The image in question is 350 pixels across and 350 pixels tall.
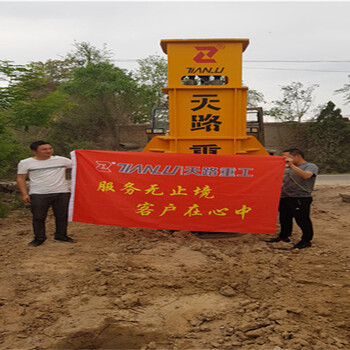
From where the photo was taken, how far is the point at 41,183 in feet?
18.2

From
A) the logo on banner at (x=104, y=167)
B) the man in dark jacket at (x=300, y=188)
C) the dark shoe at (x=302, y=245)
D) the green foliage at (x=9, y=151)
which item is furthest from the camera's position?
the green foliage at (x=9, y=151)

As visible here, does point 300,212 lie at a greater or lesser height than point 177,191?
lesser

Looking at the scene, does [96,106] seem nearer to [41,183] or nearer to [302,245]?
[41,183]

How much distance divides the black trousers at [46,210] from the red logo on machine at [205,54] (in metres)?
3.09

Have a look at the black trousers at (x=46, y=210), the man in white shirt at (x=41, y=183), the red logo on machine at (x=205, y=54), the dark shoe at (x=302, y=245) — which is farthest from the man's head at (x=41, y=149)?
the dark shoe at (x=302, y=245)

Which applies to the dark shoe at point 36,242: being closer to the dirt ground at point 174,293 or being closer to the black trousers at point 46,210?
the black trousers at point 46,210

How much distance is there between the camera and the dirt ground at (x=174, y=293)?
3.09 meters

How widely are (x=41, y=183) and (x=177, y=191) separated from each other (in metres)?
2.09

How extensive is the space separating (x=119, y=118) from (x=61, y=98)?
12.8 meters

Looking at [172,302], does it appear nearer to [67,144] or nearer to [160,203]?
[160,203]

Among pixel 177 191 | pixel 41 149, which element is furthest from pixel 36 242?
pixel 177 191

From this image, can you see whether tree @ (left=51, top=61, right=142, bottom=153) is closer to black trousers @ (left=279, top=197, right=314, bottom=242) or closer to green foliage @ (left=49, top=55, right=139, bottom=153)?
green foliage @ (left=49, top=55, right=139, bottom=153)

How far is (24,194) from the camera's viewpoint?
5449 millimetres

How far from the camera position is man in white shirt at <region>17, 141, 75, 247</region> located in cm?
551
